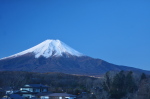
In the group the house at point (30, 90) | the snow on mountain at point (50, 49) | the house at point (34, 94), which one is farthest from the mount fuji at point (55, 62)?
the house at point (34, 94)

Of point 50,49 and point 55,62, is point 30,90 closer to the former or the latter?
point 55,62

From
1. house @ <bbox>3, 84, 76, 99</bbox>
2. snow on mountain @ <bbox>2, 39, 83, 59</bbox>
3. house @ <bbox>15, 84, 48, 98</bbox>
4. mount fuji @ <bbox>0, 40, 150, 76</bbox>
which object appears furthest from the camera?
snow on mountain @ <bbox>2, 39, 83, 59</bbox>

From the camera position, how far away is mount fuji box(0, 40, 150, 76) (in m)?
91.5

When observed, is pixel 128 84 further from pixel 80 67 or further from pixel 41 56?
pixel 41 56

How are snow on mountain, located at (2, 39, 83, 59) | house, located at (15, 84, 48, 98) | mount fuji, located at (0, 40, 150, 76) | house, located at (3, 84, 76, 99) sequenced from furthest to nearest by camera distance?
snow on mountain, located at (2, 39, 83, 59) → mount fuji, located at (0, 40, 150, 76) → house, located at (15, 84, 48, 98) → house, located at (3, 84, 76, 99)

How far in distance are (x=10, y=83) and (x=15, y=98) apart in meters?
14.0

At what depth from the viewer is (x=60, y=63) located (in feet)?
324

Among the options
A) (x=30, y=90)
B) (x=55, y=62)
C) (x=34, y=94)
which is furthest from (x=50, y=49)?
(x=34, y=94)

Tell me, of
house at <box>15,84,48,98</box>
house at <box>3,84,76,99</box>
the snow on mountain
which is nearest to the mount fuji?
the snow on mountain

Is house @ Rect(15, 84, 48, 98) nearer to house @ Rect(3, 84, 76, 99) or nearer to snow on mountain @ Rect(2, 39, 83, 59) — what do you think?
house @ Rect(3, 84, 76, 99)

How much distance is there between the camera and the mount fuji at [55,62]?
9150 cm

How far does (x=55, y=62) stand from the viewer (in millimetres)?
99812

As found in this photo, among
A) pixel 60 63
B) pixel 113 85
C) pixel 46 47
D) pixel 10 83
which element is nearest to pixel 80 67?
pixel 60 63

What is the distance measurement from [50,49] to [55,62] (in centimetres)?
1637
